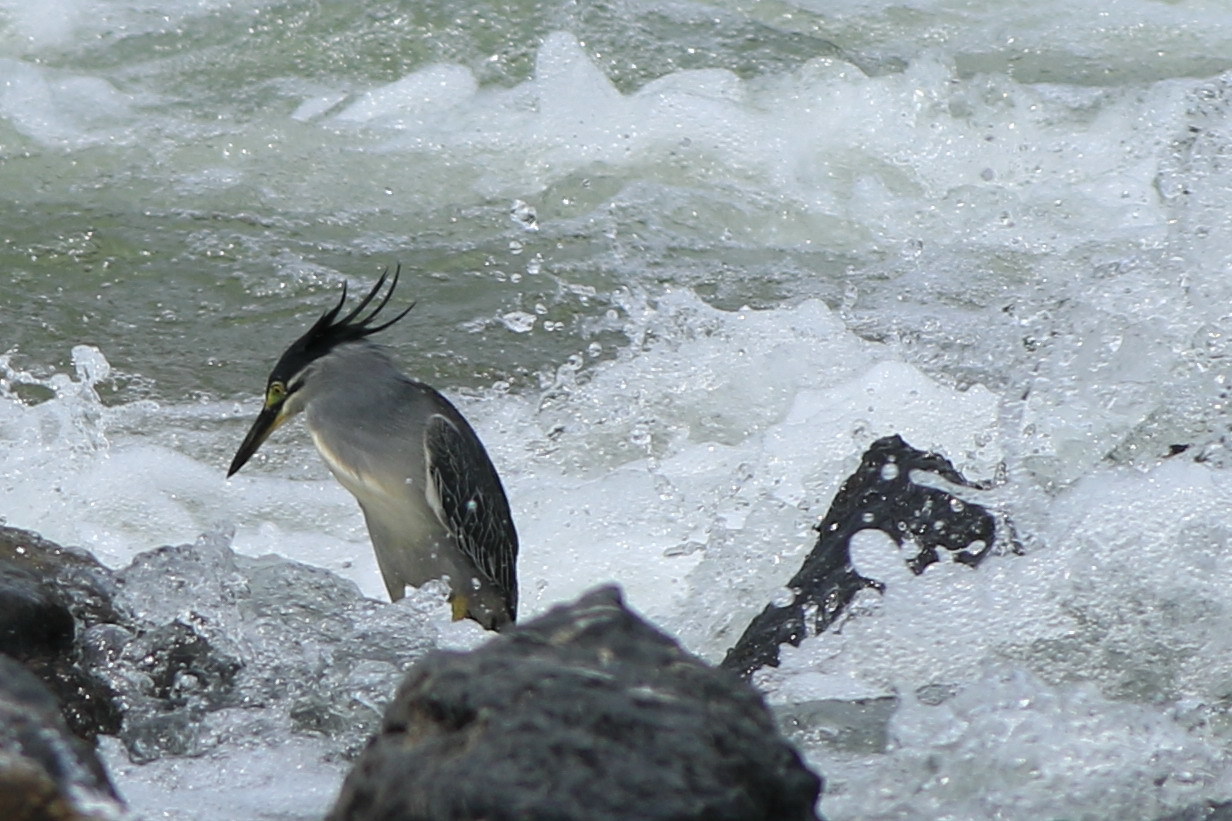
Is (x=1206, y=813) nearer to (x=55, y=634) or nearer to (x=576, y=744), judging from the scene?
(x=576, y=744)

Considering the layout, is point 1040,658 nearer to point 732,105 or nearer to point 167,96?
point 732,105

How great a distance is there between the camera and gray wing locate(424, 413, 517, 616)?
183 inches

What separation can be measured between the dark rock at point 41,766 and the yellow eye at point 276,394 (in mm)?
2695

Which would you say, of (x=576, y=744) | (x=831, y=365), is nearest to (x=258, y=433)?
(x=831, y=365)

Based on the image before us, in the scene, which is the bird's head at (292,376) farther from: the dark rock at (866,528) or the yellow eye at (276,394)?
the dark rock at (866,528)

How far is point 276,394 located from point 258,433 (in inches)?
4.4

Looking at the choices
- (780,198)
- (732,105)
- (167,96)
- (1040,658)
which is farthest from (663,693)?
(167,96)

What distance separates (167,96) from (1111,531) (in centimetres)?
556

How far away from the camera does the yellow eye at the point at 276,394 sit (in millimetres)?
4617

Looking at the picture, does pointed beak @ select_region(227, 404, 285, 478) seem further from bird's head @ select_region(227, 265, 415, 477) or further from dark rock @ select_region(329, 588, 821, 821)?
dark rock @ select_region(329, 588, 821, 821)

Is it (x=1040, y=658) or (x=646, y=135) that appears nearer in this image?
(x=1040, y=658)

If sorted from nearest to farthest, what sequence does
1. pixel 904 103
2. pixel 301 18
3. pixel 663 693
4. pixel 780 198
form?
pixel 663 693
pixel 780 198
pixel 904 103
pixel 301 18

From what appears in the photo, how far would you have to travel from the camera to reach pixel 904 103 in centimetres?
776

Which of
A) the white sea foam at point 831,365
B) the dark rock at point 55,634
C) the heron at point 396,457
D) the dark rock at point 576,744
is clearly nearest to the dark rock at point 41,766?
the dark rock at point 576,744
